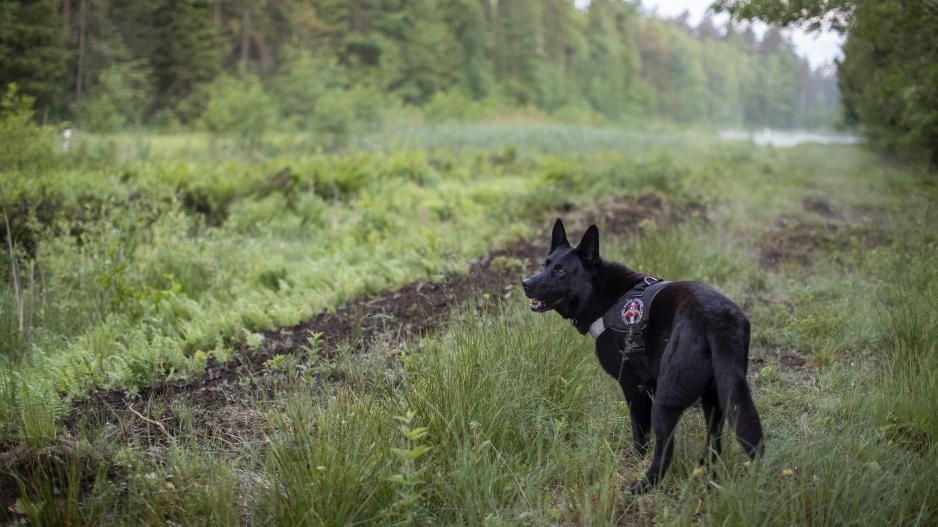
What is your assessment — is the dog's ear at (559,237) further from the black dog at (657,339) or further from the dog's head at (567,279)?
the dog's head at (567,279)

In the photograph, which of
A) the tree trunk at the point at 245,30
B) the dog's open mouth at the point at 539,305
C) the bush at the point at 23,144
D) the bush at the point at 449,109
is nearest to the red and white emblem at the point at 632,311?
the dog's open mouth at the point at 539,305

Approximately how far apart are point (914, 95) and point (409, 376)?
9213 millimetres

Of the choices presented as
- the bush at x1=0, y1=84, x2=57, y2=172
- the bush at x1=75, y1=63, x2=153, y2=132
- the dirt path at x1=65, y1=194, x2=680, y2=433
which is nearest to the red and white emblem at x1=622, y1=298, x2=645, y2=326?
the dirt path at x1=65, y1=194, x2=680, y2=433

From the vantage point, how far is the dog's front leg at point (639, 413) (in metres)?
3.28

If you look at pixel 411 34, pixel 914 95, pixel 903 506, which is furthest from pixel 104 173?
pixel 411 34

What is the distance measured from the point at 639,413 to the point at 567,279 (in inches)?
32.0

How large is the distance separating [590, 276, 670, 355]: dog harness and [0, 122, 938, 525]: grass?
459 millimetres

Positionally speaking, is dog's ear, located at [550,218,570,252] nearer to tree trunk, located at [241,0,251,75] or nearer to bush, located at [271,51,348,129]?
bush, located at [271,51,348,129]

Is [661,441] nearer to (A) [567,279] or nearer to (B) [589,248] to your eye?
(A) [567,279]

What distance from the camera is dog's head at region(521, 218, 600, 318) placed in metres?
3.53

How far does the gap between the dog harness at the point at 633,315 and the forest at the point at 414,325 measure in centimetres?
8

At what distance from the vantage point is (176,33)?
27297mm

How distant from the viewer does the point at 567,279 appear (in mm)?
3580

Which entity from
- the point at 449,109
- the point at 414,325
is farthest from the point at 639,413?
the point at 449,109
